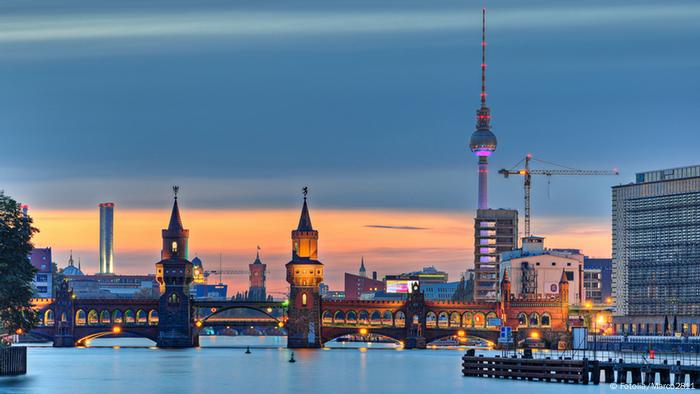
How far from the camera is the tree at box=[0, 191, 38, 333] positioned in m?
167

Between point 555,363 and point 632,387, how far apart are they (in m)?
8.35

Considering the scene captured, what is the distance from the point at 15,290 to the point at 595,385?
59343mm

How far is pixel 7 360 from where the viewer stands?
177 m

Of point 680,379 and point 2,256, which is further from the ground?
point 2,256

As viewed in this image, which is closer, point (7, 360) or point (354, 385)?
point (7, 360)

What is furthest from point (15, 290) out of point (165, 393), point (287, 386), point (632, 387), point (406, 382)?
point (632, 387)

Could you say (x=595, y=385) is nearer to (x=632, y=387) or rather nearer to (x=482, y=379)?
(x=632, y=387)

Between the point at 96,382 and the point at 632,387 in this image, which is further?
the point at 96,382

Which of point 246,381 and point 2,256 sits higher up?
point 2,256

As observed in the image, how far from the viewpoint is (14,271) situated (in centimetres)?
16875

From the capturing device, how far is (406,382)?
193875 millimetres

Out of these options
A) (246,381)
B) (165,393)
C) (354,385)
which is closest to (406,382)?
(354,385)

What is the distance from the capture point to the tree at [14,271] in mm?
167375

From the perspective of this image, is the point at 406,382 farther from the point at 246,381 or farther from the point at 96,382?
the point at 96,382
